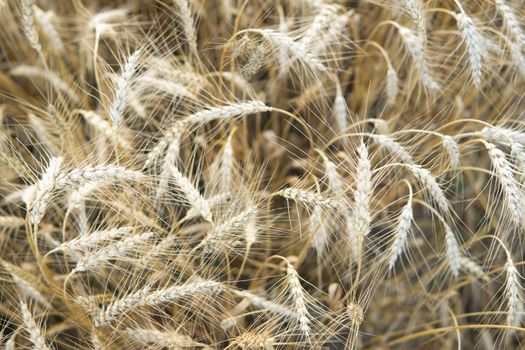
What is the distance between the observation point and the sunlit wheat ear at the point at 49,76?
90.9 inches

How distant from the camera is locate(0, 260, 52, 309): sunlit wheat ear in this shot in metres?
1.92

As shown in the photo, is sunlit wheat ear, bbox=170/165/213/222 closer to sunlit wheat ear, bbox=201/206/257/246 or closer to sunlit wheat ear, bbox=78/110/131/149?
sunlit wheat ear, bbox=201/206/257/246

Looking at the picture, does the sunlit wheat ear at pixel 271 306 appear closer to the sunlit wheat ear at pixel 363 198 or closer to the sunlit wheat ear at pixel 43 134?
the sunlit wheat ear at pixel 363 198

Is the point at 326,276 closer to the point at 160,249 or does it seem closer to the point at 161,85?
the point at 160,249

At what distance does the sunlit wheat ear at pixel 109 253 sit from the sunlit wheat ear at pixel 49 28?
1093 millimetres

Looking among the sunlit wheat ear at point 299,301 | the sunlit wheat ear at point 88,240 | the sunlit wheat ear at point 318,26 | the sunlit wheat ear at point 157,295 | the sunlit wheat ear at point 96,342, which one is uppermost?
the sunlit wheat ear at point 318,26

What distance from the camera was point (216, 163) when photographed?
2102 millimetres

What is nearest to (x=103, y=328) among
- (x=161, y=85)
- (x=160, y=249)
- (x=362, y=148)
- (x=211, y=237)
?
(x=160, y=249)

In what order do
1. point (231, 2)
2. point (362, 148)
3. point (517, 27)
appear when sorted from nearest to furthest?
point (362, 148) → point (517, 27) → point (231, 2)

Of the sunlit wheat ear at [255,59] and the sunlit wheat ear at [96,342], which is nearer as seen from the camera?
the sunlit wheat ear at [96,342]

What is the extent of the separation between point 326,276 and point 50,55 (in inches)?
60.7

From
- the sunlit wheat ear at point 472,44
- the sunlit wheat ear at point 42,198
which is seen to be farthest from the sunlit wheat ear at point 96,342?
the sunlit wheat ear at point 472,44

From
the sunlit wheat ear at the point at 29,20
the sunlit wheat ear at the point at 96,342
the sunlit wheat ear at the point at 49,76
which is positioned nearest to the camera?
the sunlit wheat ear at the point at 96,342

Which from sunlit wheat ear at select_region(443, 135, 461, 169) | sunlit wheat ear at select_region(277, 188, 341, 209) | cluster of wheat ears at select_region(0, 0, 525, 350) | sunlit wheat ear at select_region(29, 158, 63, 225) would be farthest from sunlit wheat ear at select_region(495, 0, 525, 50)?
sunlit wheat ear at select_region(29, 158, 63, 225)
